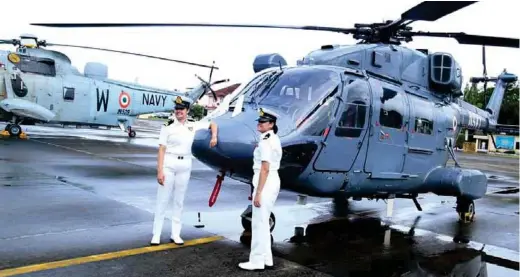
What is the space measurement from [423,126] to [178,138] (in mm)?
4295

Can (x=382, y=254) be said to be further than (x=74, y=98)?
No

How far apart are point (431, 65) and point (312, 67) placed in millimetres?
2838

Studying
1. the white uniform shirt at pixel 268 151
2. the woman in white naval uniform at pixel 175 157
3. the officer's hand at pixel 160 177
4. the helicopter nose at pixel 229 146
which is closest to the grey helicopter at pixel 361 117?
the helicopter nose at pixel 229 146

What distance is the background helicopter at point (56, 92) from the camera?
1809 centimetres

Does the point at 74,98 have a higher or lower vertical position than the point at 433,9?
lower

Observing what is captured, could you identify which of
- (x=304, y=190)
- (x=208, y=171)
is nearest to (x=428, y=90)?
(x=304, y=190)

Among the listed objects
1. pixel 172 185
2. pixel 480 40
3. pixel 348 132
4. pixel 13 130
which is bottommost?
pixel 13 130

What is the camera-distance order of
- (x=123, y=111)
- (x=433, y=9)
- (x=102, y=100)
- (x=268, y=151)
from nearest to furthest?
(x=268, y=151)
(x=433, y=9)
(x=102, y=100)
(x=123, y=111)

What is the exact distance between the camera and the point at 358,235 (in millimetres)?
6852

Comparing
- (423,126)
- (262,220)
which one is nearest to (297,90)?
(262,220)

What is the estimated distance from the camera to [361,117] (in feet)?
21.0

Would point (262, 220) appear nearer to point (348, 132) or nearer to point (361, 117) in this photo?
point (348, 132)

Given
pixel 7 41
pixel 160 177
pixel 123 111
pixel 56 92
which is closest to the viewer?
pixel 160 177

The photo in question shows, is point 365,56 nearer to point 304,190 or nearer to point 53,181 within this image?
point 304,190
